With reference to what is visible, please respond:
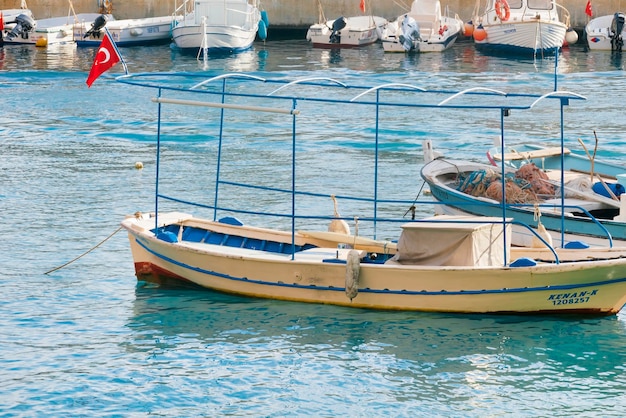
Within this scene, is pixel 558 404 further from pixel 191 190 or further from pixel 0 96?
pixel 0 96

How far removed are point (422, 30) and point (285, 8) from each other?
26.5ft

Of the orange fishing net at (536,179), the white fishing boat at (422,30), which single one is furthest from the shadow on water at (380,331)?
the white fishing boat at (422,30)

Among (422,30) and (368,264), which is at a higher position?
(422,30)

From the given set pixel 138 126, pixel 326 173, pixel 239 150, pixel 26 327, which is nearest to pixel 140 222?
pixel 26 327

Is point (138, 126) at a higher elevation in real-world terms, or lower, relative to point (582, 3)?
lower

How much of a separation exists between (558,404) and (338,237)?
14.5 feet

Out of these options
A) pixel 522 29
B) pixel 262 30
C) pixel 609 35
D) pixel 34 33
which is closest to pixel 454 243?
pixel 522 29

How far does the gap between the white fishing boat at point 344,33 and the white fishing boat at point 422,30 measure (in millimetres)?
1048

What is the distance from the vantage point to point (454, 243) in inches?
549

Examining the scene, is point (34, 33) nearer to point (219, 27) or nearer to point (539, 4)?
point (219, 27)

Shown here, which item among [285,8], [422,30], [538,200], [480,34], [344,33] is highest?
[285,8]

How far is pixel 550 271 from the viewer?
13602 millimetres

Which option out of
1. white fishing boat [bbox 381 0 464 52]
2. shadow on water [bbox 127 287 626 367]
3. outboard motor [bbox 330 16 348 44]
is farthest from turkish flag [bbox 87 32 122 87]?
outboard motor [bbox 330 16 348 44]

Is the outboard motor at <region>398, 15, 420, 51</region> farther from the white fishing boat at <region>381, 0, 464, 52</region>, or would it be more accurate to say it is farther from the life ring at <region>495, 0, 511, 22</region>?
the life ring at <region>495, 0, 511, 22</region>
